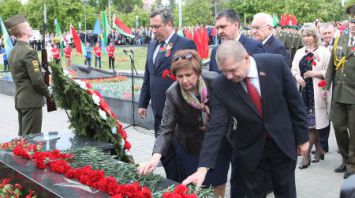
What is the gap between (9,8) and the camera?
5597cm

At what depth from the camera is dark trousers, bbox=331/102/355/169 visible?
5.39 m

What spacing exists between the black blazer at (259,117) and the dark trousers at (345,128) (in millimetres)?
2362

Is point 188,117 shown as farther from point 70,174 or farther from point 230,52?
point 70,174

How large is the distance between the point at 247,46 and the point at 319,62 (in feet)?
5.83

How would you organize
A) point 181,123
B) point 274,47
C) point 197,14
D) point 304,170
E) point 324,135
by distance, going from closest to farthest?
1. point 181,123
2. point 274,47
3. point 304,170
4. point 324,135
5. point 197,14

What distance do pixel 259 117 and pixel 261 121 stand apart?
0.03m

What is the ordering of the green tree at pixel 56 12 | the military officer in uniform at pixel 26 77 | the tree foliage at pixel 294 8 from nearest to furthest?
the military officer in uniform at pixel 26 77, the tree foliage at pixel 294 8, the green tree at pixel 56 12

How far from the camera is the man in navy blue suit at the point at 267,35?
17.5ft

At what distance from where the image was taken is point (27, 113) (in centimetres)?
569

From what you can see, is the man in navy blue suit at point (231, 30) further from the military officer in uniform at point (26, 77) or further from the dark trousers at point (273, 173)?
the military officer in uniform at point (26, 77)

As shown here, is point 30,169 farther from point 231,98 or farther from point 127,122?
point 127,122

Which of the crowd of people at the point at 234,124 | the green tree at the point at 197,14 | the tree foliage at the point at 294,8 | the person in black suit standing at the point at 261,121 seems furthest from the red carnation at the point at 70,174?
the green tree at the point at 197,14

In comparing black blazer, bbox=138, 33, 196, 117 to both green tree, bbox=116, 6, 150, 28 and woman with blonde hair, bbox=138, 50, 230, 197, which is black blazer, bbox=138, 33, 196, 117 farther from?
green tree, bbox=116, 6, 150, 28

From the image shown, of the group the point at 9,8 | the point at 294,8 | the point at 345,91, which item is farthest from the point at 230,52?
the point at 9,8
